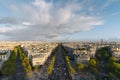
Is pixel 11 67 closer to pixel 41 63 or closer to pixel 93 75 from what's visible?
pixel 41 63

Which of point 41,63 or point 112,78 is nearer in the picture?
point 112,78

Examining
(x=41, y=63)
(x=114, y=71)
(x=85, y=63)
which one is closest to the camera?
(x=114, y=71)

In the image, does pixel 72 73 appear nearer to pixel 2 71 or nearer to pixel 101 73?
pixel 101 73

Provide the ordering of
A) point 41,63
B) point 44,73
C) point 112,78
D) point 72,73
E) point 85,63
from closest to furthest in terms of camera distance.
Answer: point 112,78
point 72,73
point 44,73
point 85,63
point 41,63

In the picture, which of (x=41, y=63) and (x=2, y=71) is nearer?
(x=2, y=71)

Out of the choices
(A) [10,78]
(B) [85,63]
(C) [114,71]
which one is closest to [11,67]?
(A) [10,78]

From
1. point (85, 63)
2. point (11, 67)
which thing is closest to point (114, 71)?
point (85, 63)

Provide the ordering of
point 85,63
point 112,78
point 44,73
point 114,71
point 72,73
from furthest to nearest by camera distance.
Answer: point 85,63 → point 44,73 → point 72,73 → point 114,71 → point 112,78

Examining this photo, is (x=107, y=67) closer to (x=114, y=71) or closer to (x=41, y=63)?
(x=114, y=71)

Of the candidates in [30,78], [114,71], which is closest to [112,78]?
[114,71]

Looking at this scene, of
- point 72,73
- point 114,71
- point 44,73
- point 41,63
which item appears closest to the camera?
point 114,71
